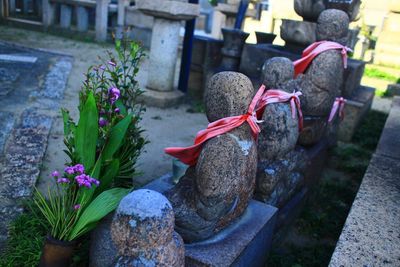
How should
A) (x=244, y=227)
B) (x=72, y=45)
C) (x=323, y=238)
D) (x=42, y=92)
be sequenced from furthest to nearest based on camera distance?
(x=72, y=45)
(x=42, y=92)
(x=323, y=238)
(x=244, y=227)

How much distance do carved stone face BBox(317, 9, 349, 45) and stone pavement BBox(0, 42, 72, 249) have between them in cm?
268

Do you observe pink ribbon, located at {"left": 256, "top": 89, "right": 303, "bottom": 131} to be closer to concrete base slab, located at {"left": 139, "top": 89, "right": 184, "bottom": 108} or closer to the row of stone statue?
the row of stone statue

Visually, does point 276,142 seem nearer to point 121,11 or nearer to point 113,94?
point 113,94

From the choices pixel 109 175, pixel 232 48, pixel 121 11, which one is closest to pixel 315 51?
pixel 109 175

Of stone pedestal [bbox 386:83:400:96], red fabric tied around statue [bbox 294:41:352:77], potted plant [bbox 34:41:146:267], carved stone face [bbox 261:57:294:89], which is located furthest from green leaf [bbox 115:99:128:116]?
stone pedestal [bbox 386:83:400:96]

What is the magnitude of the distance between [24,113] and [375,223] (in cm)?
370

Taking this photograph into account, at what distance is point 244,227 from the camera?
7.30ft

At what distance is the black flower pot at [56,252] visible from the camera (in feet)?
6.13

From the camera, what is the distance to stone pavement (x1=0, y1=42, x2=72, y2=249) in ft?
9.54

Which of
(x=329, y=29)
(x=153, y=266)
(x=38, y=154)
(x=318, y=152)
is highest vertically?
(x=329, y=29)

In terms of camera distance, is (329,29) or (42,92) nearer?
(329,29)

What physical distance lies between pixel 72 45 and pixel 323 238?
7.67m

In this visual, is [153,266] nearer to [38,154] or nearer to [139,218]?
[139,218]

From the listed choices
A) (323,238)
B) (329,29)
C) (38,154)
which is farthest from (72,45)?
(323,238)
